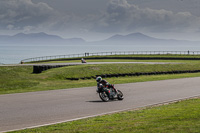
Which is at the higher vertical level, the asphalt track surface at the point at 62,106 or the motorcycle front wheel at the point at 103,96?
the motorcycle front wheel at the point at 103,96

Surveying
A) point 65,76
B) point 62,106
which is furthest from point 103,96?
point 65,76

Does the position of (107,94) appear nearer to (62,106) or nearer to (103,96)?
(103,96)

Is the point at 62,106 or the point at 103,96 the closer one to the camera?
the point at 62,106

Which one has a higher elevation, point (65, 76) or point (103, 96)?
point (65, 76)

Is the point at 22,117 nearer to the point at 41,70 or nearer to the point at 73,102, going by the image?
the point at 73,102

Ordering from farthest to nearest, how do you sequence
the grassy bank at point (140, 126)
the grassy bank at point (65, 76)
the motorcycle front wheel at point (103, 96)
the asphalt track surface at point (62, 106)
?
the grassy bank at point (65, 76) → the motorcycle front wheel at point (103, 96) → the asphalt track surface at point (62, 106) → the grassy bank at point (140, 126)

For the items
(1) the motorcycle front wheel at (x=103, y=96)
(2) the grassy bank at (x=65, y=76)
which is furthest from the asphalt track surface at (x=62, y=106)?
(2) the grassy bank at (x=65, y=76)

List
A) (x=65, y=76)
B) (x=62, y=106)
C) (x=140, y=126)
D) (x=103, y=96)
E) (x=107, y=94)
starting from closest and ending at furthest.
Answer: (x=140, y=126) → (x=62, y=106) → (x=103, y=96) → (x=107, y=94) → (x=65, y=76)

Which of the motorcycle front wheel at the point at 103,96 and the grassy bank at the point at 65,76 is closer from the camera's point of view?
the motorcycle front wheel at the point at 103,96

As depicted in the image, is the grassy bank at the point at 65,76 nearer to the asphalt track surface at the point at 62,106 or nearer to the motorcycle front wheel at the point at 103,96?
the asphalt track surface at the point at 62,106

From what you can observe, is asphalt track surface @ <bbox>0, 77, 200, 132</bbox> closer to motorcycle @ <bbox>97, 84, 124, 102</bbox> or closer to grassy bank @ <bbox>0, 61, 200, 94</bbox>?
motorcycle @ <bbox>97, 84, 124, 102</bbox>

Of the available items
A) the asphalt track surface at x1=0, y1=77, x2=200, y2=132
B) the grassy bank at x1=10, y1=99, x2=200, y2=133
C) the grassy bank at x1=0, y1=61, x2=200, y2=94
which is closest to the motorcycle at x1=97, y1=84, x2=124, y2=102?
the asphalt track surface at x1=0, y1=77, x2=200, y2=132

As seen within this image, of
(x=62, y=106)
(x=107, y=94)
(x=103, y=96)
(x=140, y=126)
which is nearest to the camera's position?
(x=140, y=126)

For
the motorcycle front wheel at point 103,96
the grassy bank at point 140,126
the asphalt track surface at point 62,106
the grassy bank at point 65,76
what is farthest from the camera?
the grassy bank at point 65,76
